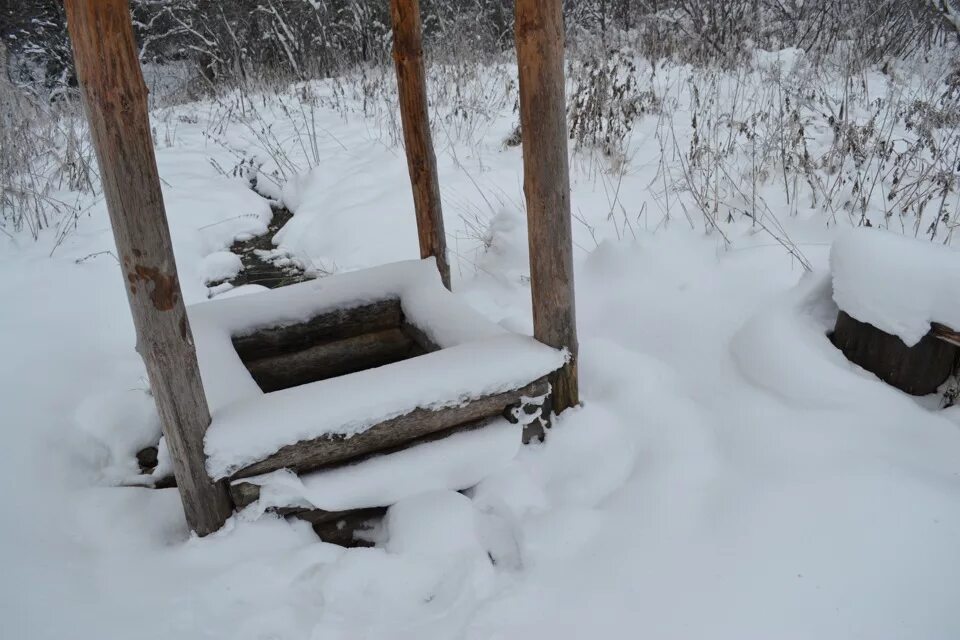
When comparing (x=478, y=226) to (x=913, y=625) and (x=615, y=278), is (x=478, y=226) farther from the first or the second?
(x=913, y=625)

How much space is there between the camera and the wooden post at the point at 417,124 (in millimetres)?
2438

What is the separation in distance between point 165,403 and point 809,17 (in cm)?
662

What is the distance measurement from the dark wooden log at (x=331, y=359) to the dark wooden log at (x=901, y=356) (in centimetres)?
143

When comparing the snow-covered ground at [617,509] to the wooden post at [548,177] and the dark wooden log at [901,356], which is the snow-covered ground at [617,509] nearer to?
the dark wooden log at [901,356]

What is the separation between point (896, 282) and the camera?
6.41ft

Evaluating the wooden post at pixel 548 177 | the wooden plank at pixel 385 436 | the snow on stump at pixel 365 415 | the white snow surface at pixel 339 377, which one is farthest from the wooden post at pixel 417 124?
the wooden plank at pixel 385 436

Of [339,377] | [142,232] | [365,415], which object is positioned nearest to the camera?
[142,232]

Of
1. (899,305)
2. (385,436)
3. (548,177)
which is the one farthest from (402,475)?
(899,305)

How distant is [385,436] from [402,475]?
4.5 inches

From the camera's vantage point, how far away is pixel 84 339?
9.89 ft

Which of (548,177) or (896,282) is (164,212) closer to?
(548,177)

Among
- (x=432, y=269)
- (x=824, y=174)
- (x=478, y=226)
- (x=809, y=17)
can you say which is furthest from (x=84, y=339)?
(x=809, y=17)

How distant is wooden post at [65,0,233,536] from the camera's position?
135 centimetres

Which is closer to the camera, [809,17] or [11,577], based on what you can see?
[11,577]
